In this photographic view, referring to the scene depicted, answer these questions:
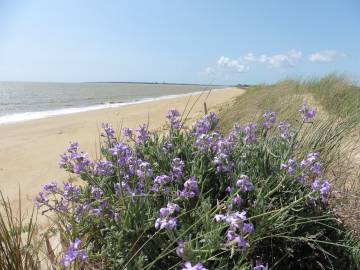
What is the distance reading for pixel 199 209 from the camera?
2.05 m

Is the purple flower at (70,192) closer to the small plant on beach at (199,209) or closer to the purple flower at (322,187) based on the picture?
the small plant on beach at (199,209)

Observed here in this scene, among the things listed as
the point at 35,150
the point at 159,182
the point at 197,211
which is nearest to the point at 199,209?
the point at 197,211

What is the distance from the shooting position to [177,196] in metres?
2.06

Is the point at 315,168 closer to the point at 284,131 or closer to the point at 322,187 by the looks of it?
the point at 322,187

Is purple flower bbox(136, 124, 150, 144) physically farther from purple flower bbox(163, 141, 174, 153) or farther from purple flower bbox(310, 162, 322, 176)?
purple flower bbox(310, 162, 322, 176)

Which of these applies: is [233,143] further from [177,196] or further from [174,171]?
[177,196]

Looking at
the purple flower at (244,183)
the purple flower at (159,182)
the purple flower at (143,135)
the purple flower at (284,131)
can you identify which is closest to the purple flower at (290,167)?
the purple flower at (244,183)

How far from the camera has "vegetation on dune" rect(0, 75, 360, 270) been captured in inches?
69.9

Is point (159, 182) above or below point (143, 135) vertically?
below

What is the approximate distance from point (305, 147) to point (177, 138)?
3.99ft

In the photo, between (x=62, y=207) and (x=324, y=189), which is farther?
(x=62, y=207)

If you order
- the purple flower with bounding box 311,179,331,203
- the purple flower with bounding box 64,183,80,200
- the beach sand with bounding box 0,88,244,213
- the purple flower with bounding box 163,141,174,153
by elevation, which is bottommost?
the beach sand with bounding box 0,88,244,213

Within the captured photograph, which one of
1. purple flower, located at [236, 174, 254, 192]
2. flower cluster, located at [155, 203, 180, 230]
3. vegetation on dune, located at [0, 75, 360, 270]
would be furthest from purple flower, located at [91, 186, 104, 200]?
purple flower, located at [236, 174, 254, 192]

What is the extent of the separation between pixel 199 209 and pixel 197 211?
123 mm
